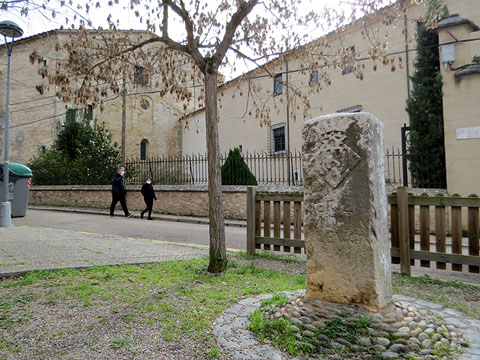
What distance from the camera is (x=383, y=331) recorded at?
8.95 ft

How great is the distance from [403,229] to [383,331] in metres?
2.74

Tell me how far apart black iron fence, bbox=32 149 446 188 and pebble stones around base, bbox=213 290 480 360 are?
9238mm

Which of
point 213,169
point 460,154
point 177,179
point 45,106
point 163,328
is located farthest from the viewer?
point 45,106

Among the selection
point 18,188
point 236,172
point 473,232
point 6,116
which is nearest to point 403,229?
point 473,232

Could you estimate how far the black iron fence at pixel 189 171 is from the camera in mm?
12566

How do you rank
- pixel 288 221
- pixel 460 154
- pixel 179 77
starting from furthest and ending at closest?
1. pixel 460 154
2. pixel 179 77
3. pixel 288 221

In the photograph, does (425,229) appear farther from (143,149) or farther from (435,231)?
(143,149)

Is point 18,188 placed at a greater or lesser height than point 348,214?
greater

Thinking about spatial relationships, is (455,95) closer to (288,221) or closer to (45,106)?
(288,221)

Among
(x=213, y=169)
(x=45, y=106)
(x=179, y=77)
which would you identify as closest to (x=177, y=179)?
(x=179, y=77)

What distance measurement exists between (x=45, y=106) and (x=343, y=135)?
29666mm

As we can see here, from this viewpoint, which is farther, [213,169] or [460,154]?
[460,154]

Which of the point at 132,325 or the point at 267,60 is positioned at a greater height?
the point at 267,60

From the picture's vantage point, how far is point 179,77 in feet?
21.2
